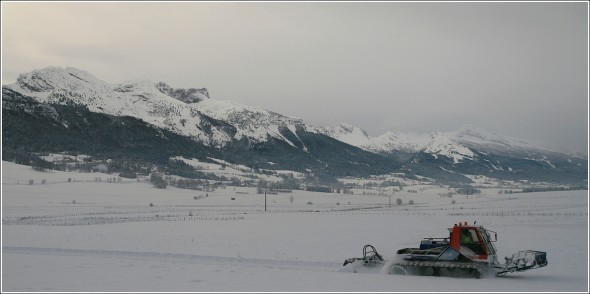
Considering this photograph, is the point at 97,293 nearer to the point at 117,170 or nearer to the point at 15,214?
the point at 15,214

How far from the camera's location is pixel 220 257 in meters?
23.2

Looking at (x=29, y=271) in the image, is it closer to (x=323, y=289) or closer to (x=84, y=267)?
(x=84, y=267)

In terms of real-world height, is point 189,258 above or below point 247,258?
below

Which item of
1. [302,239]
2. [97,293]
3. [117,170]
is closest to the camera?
[97,293]

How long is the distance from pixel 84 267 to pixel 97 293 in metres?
6.06

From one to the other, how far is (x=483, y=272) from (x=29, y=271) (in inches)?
583

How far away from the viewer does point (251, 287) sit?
14.3 metres

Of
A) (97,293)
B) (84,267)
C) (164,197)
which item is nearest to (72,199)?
(164,197)

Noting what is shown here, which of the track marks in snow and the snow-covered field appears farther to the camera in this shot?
the track marks in snow

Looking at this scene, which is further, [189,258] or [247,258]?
[189,258]

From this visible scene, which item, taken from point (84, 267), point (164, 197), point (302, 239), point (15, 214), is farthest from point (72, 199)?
point (84, 267)

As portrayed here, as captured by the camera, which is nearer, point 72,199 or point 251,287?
point 251,287

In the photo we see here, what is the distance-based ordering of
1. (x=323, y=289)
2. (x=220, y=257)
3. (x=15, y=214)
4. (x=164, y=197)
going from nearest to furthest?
(x=323, y=289), (x=220, y=257), (x=15, y=214), (x=164, y=197)

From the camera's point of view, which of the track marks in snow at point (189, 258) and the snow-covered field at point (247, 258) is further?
the track marks in snow at point (189, 258)
